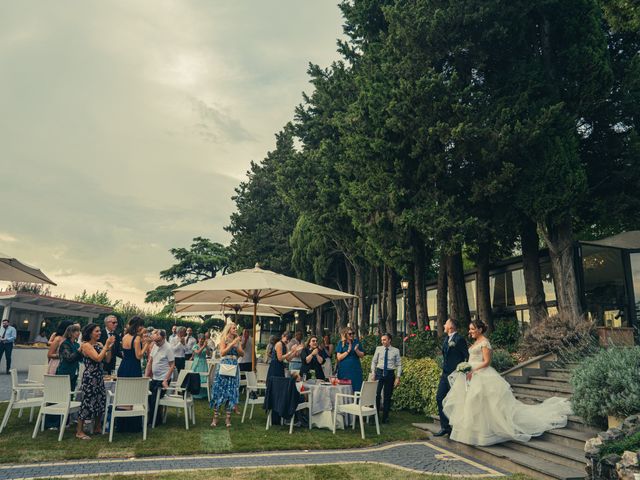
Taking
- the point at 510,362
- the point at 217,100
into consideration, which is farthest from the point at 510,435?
the point at 217,100

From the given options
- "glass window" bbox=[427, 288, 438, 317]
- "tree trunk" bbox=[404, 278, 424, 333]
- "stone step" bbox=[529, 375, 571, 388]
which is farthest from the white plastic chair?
"glass window" bbox=[427, 288, 438, 317]

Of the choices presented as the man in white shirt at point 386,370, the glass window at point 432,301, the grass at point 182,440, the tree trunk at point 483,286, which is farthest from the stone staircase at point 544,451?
the glass window at point 432,301

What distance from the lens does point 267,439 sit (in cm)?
736

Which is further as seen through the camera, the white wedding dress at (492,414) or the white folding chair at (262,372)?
the white folding chair at (262,372)

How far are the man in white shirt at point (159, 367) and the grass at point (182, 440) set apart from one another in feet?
2.08

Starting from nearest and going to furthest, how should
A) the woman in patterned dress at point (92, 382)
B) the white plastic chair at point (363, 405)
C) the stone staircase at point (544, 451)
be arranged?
the stone staircase at point (544, 451) < the woman in patterned dress at point (92, 382) < the white plastic chair at point (363, 405)

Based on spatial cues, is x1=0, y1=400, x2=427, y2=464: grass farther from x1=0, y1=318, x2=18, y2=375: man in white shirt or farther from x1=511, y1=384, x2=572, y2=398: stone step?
x1=0, y1=318, x2=18, y2=375: man in white shirt

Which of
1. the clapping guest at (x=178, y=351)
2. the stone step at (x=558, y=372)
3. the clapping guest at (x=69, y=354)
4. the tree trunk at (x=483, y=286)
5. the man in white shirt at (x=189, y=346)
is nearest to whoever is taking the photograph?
the clapping guest at (x=69, y=354)

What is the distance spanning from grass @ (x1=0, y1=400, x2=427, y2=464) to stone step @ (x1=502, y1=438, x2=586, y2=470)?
6.12ft

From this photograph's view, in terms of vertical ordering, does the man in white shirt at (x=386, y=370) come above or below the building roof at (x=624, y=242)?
below

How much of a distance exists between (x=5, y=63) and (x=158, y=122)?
204 inches

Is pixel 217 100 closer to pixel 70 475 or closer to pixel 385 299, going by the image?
pixel 70 475

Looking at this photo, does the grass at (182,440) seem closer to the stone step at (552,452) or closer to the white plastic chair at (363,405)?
the white plastic chair at (363,405)

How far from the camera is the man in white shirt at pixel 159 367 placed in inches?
318
